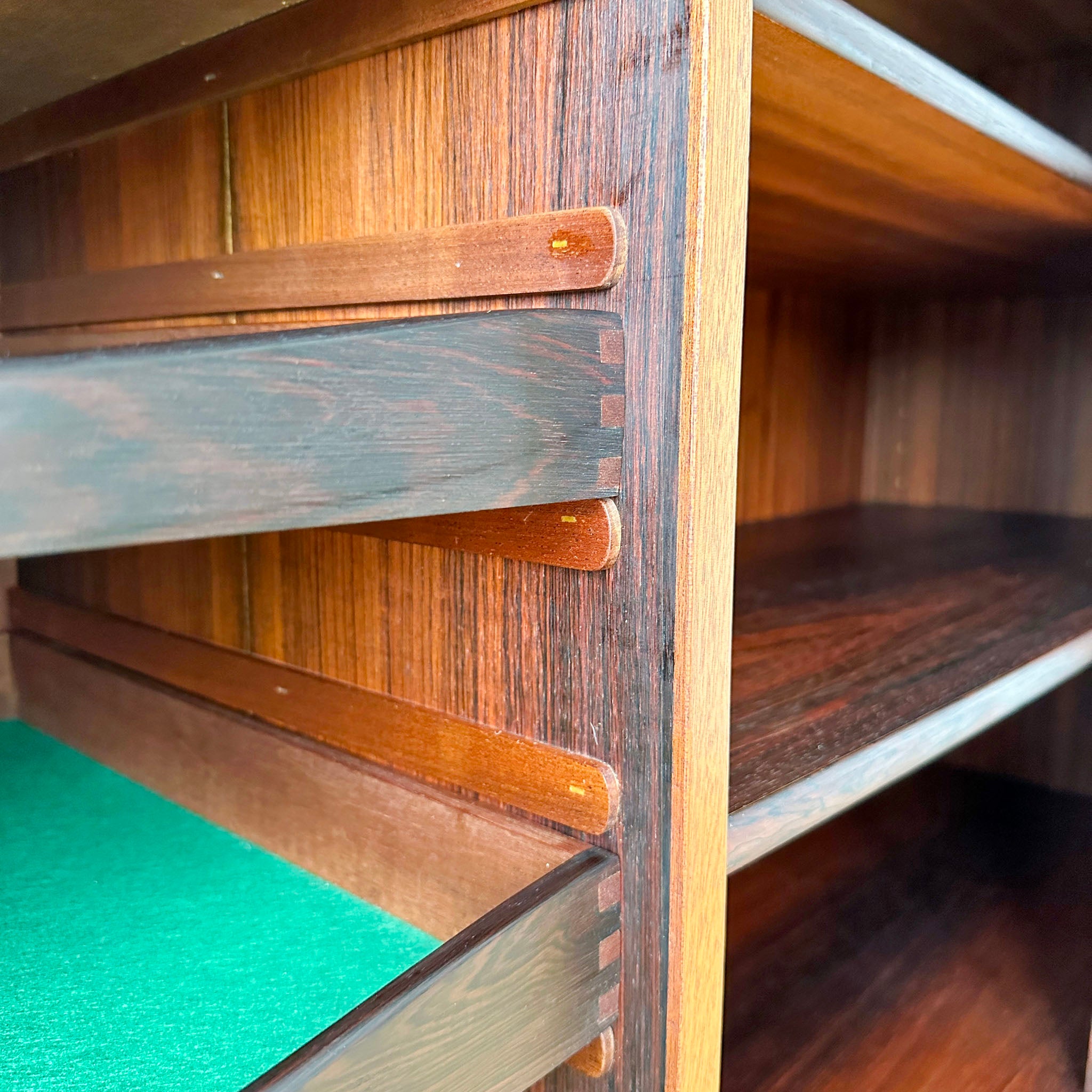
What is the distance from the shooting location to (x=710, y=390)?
42 centimetres

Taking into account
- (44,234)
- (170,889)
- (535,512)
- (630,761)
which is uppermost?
(44,234)

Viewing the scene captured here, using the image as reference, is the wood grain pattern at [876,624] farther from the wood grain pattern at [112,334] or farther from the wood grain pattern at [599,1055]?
the wood grain pattern at [112,334]

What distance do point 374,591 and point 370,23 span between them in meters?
0.29

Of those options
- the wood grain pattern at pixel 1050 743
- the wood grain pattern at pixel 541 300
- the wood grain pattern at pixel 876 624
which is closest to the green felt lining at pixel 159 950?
the wood grain pattern at pixel 541 300

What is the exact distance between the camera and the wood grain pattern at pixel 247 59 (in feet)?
1.52

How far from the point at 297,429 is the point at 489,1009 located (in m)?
0.25

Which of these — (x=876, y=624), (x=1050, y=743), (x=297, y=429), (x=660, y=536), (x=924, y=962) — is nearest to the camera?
(x=297, y=429)

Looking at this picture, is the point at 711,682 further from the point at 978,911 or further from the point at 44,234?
the point at 978,911

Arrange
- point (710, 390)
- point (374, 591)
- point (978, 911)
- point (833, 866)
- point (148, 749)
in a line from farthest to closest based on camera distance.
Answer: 1. point (833, 866)
2. point (978, 911)
3. point (148, 749)
4. point (374, 591)
5. point (710, 390)

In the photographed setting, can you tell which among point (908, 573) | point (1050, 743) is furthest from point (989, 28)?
point (1050, 743)

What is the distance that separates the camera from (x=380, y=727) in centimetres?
55

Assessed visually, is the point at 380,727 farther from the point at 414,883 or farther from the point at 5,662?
the point at 5,662

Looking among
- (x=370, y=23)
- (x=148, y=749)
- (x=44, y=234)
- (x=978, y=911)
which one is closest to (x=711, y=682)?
(x=370, y=23)

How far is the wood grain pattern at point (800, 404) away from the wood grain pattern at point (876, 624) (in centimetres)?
9
